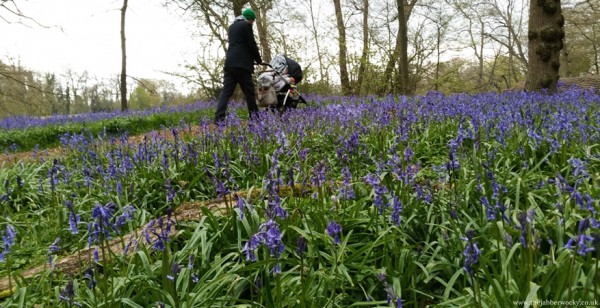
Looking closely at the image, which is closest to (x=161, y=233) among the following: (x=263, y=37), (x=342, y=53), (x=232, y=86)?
(x=232, y=86)

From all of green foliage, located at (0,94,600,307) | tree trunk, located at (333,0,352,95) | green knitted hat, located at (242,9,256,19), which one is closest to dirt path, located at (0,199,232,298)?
green foliage, located at (0,94,600,307)

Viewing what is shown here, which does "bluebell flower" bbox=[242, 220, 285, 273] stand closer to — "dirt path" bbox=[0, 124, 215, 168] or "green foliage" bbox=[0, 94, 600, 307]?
"green foliage" bbox=[0, 94, 600, 307]

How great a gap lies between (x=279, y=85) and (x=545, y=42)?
584 centimetres

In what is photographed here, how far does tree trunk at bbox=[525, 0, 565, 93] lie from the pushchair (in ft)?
17.1

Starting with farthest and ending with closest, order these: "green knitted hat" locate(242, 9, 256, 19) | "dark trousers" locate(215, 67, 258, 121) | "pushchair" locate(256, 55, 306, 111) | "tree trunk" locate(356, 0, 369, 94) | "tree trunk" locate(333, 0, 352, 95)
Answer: "tree trunk" locate(333, 0, 352, 95) < "tree trunk" locate(356, 0, 369, 94) < "pushchair" locate(256, 55, 306, 111) < "green knitted hat" locate(242, 9, 256, 19) < "dark trousers" locate(215, 67, 258, 121)

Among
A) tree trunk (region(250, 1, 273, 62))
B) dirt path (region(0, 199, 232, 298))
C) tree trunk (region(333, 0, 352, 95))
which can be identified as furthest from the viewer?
tree trunk (region(333, 0, 352, 95))

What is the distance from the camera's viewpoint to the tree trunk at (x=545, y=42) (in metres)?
8.18

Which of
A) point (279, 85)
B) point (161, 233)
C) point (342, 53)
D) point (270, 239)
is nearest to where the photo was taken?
point (270, 239)

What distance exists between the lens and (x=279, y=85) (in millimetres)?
9219

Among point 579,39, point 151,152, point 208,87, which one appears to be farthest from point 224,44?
point 579,39

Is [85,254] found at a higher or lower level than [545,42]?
lower

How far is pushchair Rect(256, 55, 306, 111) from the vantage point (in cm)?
905

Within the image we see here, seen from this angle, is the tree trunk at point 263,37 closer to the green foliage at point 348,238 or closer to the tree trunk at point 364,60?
the tree trunk at point 364,60

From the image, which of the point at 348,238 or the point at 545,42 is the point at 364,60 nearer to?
the point at 545,42
